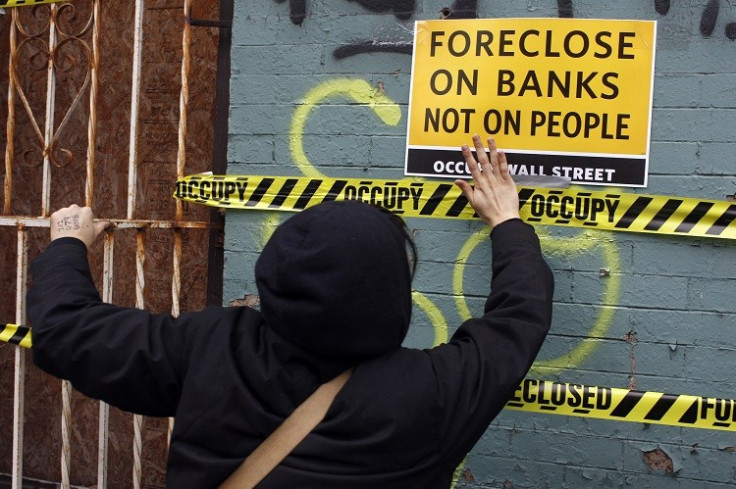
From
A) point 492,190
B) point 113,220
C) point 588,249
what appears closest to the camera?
point 492,190

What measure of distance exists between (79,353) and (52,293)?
22cm

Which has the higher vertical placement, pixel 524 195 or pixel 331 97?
pixel 331 97

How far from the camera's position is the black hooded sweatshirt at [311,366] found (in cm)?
176

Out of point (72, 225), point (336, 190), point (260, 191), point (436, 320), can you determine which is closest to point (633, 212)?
point (436, 320)

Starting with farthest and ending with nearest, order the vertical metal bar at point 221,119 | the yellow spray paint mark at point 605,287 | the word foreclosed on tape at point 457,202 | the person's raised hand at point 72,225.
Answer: the vertical metal bar at point 221,119 < the yellow spray paint mark at point 605,287 < the word foreclosed on tape at point 457,202 < the person's raised hand at point 72,225

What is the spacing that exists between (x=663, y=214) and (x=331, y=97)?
57.2 inches

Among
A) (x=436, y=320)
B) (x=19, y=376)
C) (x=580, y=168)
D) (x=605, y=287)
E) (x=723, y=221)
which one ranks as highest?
(x=580, y=168)

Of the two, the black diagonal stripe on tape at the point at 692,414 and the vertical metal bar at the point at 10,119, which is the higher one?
the vertical metal bar at the point at 10,119

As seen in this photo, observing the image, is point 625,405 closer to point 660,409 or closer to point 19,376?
point 660,409

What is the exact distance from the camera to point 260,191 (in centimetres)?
340

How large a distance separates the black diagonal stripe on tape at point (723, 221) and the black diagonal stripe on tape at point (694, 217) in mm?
58

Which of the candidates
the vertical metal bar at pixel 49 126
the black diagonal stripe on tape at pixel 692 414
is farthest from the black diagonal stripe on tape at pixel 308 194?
the black diagonal stripe on tape at pixel 692 414

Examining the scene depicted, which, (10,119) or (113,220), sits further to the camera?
(10,119)

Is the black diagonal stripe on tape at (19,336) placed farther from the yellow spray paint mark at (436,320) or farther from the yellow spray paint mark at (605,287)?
the yellow spray paint mark at (605,287)
